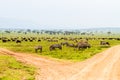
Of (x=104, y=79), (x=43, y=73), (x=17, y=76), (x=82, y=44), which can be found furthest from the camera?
(x=82, y=44)

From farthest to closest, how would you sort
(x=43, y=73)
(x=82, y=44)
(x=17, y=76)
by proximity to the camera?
(x=82, y=44), (x=43, y=73), (x=17, y=76)

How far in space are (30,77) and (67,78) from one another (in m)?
2.61

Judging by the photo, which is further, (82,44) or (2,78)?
(82,44)

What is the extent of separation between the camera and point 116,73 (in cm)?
2292

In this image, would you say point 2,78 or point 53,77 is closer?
point 2,78

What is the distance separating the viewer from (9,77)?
68.5ft

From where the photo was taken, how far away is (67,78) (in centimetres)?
2108

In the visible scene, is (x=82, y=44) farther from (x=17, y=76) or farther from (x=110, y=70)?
(x=17, y=76)

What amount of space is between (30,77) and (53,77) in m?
1.63

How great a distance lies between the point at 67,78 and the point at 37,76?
2564 millimetres

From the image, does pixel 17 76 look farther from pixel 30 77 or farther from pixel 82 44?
pixel 82 44

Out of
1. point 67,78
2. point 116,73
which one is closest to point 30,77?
point 67,78

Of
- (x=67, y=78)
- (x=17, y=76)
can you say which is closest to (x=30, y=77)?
(x=17, y=76)

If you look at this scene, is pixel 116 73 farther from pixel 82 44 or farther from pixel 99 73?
pixel 82 44
